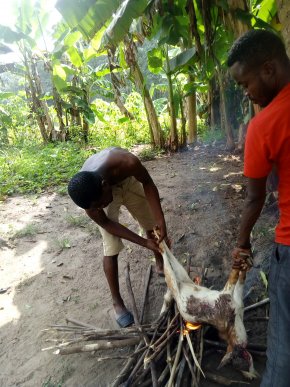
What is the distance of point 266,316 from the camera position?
95.4 inches

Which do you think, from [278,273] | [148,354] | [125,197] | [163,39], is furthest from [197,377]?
[163,39]

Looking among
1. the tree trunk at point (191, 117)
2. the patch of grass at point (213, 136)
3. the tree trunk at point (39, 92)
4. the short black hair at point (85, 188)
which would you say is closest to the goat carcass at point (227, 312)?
the short black hair at point (85, 188)

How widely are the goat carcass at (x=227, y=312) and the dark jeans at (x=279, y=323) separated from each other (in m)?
0.39

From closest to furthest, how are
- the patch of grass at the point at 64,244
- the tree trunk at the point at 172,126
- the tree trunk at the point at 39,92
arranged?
1. the patch of grass at the point at 64,244
2. the tree trunk at the point at 172,126
3. the tree trunk at the point at 39,92

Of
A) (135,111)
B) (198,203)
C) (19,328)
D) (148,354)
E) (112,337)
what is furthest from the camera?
(135,111)

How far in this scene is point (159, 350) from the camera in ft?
6.87

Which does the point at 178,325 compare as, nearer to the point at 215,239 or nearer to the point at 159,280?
the point at 159,280

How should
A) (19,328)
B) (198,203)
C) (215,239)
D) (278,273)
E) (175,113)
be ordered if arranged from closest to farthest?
(278,273)
(19,328)
(215,239)
(198,203)
(175,113)

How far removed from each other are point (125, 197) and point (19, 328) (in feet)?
4.87

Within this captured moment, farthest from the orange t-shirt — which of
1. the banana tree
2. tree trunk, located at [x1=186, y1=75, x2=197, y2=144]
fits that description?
tree trunk, located at [x1=186, y1=75, x2=197, y2=144]

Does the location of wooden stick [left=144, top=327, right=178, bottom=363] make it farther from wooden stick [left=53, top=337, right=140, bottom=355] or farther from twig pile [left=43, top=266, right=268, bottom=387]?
wooden stick [left=53, top=337, right=140, bottom=355]

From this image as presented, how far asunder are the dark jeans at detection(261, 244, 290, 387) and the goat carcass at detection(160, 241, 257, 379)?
0.39 m

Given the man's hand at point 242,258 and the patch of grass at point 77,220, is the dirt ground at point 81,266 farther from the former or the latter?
the man's hand at point 242,258

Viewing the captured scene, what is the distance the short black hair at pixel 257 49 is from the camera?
1.34 meters
